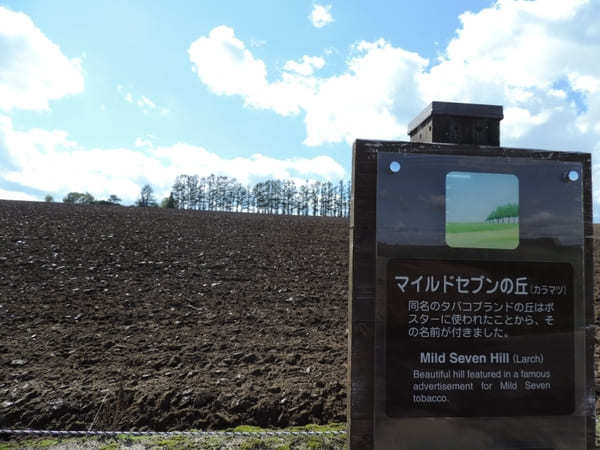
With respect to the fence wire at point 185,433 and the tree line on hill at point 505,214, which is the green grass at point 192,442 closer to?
the fence wire at point 185,433

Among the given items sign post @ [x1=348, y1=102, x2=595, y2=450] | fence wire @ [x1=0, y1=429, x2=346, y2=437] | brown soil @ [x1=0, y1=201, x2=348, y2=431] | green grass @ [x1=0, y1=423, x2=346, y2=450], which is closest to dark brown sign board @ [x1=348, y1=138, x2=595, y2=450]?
sign post @ [x1=348, y1=102, x2=595, y2=450]

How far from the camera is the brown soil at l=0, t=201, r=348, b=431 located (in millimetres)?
3861

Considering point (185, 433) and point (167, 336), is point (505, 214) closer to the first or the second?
point (185, 433)

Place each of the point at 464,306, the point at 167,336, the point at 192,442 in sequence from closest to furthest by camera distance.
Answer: the point at 464,306 → the point at 192,442 → the point at 167,336

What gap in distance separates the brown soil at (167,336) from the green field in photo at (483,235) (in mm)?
2070

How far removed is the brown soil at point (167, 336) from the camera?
3.86 m

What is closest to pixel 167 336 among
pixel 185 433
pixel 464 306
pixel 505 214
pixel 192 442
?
pixel 185 433

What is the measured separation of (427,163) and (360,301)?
885 millimetres

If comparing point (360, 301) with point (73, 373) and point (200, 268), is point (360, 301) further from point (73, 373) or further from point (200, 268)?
point (200, 268)

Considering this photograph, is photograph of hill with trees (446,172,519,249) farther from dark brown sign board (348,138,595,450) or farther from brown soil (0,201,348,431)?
brown soil (0,201,348,431)

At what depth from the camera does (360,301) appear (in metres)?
2.47

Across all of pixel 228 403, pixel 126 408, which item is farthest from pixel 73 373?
pixel 228 403

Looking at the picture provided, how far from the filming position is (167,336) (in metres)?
5.69

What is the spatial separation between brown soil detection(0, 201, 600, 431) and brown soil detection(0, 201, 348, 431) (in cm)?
2
